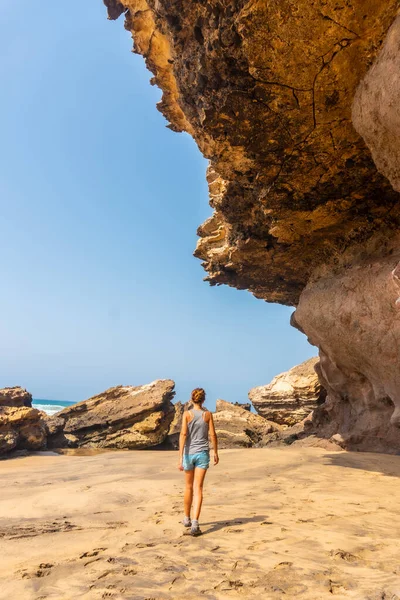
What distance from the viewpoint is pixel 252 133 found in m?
6.73

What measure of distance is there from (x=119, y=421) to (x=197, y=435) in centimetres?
1453

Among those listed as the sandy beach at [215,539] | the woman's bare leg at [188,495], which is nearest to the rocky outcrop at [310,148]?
the sandy beach at [215,539]

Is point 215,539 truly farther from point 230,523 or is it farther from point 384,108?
point 384,108

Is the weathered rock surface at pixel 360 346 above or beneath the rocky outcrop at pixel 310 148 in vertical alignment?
beneath

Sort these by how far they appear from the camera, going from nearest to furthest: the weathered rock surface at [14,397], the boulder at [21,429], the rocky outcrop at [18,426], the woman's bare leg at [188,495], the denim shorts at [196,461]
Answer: the woman's bare leg at [188,495]
the denim shorts at [196,461]
the rocky outcrop at [18,426]
the boulder at [21,429]
the weathered rock surface at [14,397]

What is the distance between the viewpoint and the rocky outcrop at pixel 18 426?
46.6ft

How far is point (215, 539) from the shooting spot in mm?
3639

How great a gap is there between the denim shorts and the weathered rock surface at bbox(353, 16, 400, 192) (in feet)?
16.6

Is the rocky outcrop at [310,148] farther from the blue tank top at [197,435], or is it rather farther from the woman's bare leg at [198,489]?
the woman's bare leg at [198,489]

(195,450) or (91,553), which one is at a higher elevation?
(195,450)

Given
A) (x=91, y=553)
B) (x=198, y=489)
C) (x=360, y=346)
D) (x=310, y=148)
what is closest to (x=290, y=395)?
(x=360, y=346)

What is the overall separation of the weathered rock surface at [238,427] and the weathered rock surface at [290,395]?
1.99 ft

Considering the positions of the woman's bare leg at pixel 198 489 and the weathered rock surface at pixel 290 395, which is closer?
the woman's bare leg at pixel 198 489

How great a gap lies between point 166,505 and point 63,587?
2.71 metres
